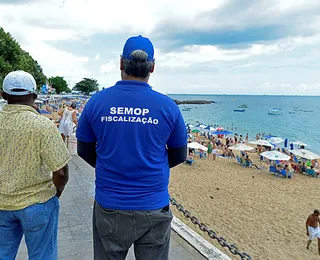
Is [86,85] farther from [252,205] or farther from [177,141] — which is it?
[177,141]

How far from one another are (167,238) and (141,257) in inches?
6.8

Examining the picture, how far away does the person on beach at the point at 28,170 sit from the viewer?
1.62 metres

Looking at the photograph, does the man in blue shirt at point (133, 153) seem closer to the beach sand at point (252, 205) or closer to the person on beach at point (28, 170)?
the person on beach at point (28, 170)

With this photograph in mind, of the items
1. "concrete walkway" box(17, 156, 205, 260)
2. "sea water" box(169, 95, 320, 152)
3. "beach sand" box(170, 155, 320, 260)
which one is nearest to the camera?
"concrete walkway" box(17, 156, 205, 260)

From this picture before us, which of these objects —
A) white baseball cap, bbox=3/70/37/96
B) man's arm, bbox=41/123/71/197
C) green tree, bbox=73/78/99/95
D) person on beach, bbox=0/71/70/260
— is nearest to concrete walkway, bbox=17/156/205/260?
person on beach, bbox=0/71/70/260

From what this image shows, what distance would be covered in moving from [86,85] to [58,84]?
9.37 meters

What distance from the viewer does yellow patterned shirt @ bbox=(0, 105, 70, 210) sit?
1.62 meters

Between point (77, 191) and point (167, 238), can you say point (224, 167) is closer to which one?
point (77, 191)

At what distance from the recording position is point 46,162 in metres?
1.68

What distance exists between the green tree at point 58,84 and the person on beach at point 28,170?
278 ft

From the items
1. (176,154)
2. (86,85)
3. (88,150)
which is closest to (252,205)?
(176,154)

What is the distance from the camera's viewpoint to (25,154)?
163 centimetres

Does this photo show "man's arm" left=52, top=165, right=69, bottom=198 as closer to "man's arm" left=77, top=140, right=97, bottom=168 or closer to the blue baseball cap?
"man's arm" left=77, top=140, right=97, bottom=168

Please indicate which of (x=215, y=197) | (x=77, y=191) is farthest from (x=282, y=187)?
(x=77, y=191)
